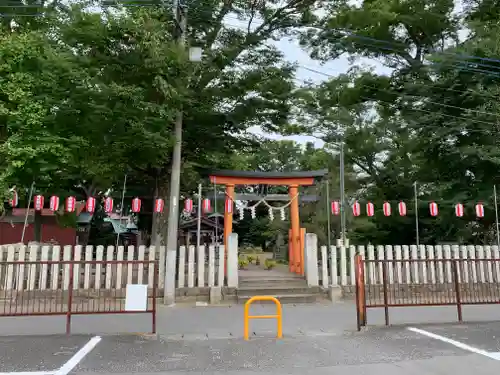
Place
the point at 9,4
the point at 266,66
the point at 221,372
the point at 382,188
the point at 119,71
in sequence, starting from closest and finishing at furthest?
the point at 221,372 < the point at 119,71 < the point at 266,66 < the point at 9,4 < the point at 382,188

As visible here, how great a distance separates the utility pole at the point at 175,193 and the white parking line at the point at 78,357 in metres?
3.64

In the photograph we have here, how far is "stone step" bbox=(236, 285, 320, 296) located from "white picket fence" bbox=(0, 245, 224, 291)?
2.53ft

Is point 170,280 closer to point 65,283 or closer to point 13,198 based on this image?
point 65,283

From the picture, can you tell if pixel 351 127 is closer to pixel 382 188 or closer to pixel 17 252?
pixel 382 188

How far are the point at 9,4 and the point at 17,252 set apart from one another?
9973mm

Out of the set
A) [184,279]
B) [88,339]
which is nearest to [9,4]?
[184,279]

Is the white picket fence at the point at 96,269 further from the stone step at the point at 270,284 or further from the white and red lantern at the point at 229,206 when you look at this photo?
the white and red lantern at the point at 229,206

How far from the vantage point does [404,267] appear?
39.3 feet

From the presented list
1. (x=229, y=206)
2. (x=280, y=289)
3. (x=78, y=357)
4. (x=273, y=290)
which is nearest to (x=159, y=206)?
(x=229, y=206)

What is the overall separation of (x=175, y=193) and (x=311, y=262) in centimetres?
462

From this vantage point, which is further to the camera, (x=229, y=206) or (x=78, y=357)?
(x=229, y=206)

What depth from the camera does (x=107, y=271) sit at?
10734mm

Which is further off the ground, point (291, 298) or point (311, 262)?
point (311, 262)

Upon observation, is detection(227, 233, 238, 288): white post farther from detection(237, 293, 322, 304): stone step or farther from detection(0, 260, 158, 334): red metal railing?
detection(0, 260, 158, 334): red metal railing
